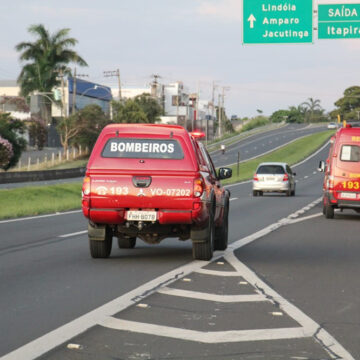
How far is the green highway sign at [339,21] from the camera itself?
31.8 metres

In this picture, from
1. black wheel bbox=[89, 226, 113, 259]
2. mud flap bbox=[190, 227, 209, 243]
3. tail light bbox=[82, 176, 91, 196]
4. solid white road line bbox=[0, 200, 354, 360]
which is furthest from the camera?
black wheel bbox=[89, 226, 113, 259]

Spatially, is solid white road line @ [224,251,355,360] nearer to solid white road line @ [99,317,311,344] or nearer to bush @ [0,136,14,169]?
solid white road line @ [99,317,311,344]

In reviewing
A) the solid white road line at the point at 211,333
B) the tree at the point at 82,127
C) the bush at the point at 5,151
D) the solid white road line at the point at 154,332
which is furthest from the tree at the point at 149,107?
the solid white road line at the point at 211,333

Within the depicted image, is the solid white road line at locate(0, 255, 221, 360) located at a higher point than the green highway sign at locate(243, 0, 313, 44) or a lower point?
lower

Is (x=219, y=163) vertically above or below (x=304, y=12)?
below

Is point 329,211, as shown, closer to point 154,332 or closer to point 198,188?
point 198,188

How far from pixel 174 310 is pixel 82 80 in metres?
124

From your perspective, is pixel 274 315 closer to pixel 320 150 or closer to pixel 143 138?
pixel 143 138

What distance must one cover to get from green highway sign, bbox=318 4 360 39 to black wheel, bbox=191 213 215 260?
834 inches

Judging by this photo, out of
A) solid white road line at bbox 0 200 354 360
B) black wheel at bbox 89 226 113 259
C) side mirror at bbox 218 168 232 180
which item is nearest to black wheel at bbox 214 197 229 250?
side mirror at bbox 218 168 232 180

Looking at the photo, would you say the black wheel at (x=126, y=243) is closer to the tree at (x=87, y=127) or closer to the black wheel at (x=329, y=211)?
the black wheel at (x=329, y=211)

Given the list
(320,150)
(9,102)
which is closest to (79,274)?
(320,150)

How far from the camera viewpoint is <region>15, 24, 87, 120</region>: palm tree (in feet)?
291

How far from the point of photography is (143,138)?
12227 millimetres
